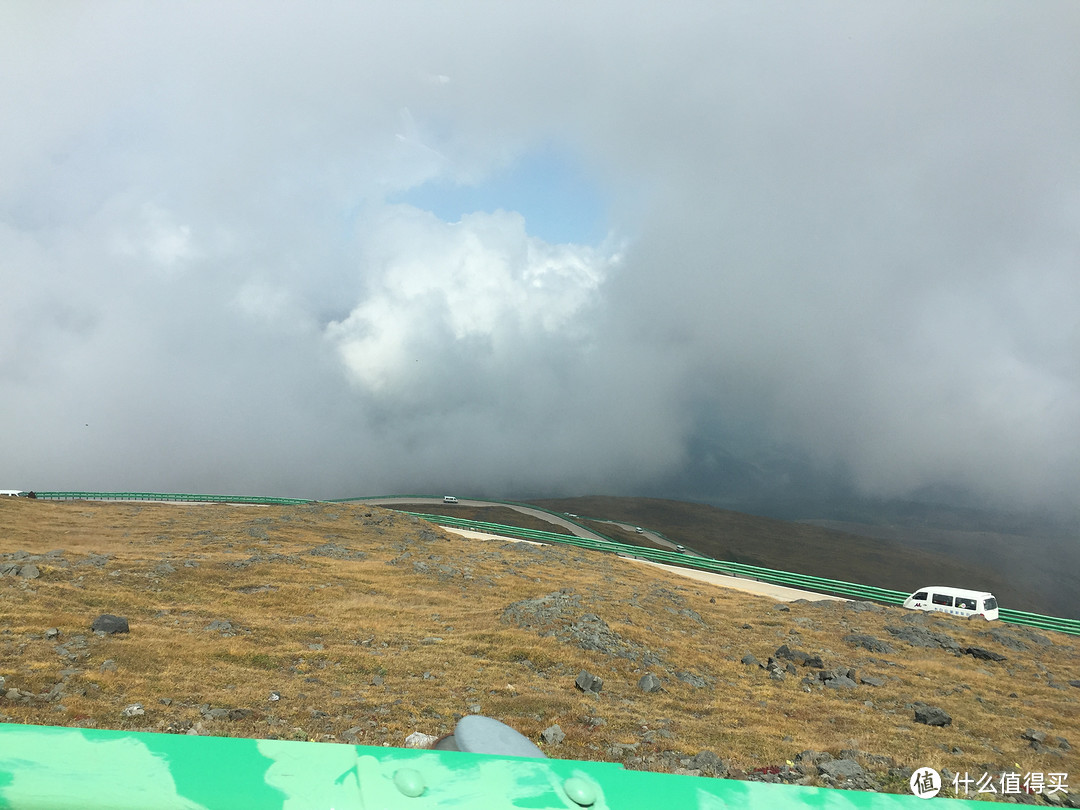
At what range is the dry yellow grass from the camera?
1314 centimetres

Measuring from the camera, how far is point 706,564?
5809 cm

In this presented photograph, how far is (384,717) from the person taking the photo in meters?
13.4

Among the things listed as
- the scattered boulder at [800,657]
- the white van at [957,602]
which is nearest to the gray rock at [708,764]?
the scattered boulder at [800,657]

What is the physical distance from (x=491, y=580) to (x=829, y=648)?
17345mm

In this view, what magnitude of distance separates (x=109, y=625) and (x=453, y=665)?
10.1m

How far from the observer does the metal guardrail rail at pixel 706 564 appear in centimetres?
4044

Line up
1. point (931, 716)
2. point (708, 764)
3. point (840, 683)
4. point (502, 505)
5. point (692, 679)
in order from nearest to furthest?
point (708, 764) → point (931, 716) → point (692, 679) → point (840, 683) → point (502, 505)

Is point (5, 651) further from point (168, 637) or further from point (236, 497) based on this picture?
point (236, 497)

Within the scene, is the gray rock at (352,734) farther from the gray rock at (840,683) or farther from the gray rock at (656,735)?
the gray rock at (840,683)

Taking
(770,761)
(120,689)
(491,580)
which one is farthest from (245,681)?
(491,580)

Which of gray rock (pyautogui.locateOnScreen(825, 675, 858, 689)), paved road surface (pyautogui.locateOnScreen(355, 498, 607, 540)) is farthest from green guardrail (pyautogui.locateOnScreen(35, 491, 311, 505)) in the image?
gray rock (pyautogui.locateOnScreen(825, 675, 858, 689))

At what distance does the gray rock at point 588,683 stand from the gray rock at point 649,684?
129cm

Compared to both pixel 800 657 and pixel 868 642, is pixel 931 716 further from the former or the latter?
pixel 868 642

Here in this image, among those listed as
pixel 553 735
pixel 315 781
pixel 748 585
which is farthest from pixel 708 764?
pixel 748 585
